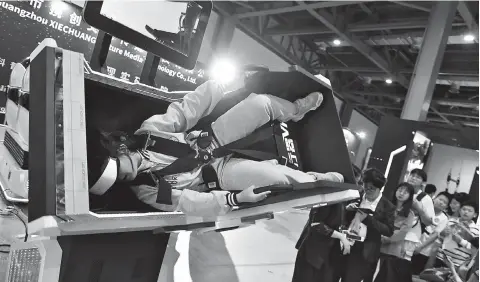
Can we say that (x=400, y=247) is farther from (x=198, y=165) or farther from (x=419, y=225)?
(x=198, y=165)

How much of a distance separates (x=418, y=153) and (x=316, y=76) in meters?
3.99

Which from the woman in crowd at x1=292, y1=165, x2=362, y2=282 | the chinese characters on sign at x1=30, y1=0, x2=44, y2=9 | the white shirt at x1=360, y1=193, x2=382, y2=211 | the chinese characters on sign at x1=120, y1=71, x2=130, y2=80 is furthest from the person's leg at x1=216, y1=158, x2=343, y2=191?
the chinese characters on sign at x1=120, y1=71, x2=130, y2=80

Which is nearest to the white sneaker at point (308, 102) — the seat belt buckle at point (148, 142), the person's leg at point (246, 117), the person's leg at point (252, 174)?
the person's leg at point (246, 117)

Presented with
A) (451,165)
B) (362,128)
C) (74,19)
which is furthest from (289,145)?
(362,128)

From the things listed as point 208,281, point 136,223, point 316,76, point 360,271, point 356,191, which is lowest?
point 208,281

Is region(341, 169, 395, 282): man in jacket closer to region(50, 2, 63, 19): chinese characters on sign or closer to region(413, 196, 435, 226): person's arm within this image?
region(413, 196, 435, 226): person's arm

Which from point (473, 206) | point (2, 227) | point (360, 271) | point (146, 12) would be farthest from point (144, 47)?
point (473, 206)

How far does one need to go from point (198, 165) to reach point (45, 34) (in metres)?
3.27

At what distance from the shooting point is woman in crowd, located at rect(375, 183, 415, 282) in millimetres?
2664

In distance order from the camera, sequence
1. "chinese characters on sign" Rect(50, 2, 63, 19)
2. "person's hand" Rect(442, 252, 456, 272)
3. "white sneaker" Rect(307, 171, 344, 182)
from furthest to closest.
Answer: "chinese characters on sign" Rect(50, 2, 63, 19), "person's hand" Rect(442, 252, 456, 272), "white sneaker" Rect(307, 171, 344, 182)

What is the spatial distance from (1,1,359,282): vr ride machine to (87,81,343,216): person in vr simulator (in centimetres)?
9

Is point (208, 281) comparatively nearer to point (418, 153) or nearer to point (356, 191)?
point (356, 191)

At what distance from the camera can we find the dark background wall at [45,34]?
3713mm

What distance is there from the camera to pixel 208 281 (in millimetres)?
2520
